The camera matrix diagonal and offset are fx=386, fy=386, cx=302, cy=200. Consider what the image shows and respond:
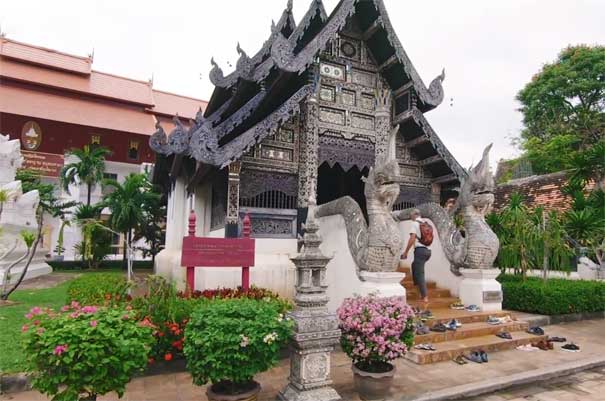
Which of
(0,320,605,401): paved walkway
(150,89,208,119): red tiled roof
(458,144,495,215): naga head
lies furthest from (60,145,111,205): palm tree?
(458,144,495,215): naga head

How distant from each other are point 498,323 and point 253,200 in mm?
5173

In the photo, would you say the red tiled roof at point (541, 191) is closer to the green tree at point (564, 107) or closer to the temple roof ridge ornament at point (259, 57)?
the green tree at point (564, 107)

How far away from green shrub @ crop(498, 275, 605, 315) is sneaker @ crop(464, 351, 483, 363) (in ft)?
11.1

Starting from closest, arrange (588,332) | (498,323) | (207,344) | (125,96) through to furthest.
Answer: (207,344)
(498,323)
(588,332)
(125,96)

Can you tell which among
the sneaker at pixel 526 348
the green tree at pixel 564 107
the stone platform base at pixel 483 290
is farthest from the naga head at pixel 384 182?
the green tree at pixel 564 107

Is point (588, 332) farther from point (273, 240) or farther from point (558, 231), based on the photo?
point (273, 240)

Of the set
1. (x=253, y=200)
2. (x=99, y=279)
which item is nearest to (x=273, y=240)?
(x=253, y=200)

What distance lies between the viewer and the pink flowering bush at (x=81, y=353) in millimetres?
3023

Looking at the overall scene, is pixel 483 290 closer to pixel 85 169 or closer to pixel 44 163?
pixel 85 169

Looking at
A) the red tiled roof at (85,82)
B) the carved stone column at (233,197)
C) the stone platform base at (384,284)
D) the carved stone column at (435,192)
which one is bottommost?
the stone platform base at (384,284)

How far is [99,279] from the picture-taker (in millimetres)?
7602

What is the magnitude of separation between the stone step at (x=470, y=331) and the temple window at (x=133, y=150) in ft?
81.6

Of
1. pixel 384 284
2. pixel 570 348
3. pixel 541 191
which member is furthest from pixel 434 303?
pixel 541 191

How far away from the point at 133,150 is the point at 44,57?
8991 millimetres
